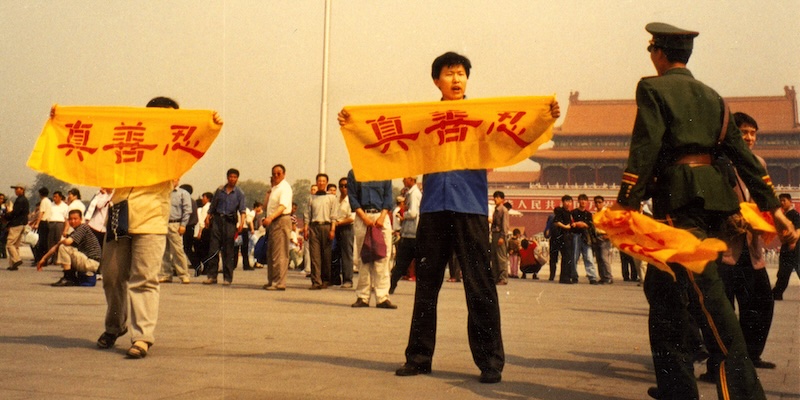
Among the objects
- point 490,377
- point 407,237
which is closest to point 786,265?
point 407,237

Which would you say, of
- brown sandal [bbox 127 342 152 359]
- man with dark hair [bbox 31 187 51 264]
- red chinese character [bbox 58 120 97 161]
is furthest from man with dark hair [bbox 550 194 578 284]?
brown sandal [bbox 127 342 152 359]

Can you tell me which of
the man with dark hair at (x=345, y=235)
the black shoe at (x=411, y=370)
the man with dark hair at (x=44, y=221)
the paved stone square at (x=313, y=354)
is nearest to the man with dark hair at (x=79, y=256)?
the paved stone square at (x=313, y=354)

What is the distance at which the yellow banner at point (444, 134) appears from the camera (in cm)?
580

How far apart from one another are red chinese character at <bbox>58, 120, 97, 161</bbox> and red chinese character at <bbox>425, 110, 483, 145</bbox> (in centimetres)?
246

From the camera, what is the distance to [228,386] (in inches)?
198

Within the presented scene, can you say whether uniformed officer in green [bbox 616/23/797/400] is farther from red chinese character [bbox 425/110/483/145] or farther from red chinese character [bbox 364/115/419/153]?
red chinese character [bbox 364/115/419/153]

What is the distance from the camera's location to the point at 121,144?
22.0ft

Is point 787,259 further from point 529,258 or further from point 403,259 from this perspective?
point 529,258

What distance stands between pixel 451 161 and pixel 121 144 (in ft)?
7.74

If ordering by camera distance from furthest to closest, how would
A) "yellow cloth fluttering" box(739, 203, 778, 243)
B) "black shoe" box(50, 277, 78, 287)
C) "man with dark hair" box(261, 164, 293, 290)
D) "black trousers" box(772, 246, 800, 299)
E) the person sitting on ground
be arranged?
the person sitting on ground < "man with dark hair" box(261, 164, 293, 290) < "black shoe" box(50, 277, 78, 287) < "black trousers" box(772, 246, 800, 299) < "yellow cloth fluttering" box(739, 203, 778, 243)

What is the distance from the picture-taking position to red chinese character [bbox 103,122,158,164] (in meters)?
6.62

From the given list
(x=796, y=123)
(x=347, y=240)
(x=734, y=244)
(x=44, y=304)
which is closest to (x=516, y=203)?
(x=796, y=123)

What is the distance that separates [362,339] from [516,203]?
52.5 m

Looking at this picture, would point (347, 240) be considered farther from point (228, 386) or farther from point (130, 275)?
point (228, 386)
